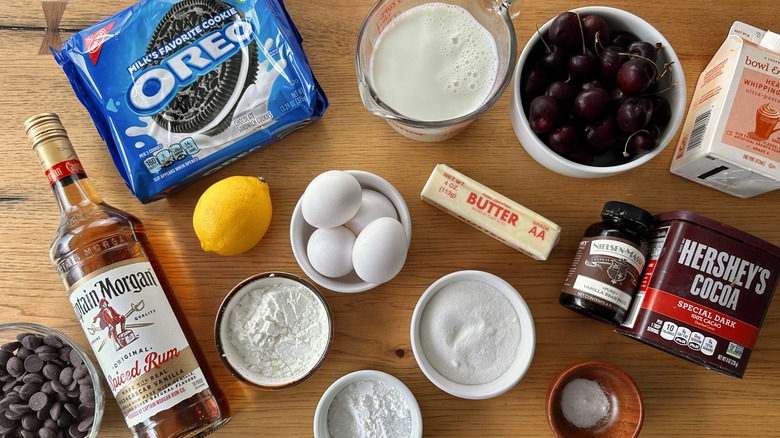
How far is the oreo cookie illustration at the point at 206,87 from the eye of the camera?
891mm

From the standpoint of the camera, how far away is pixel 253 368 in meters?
0.84

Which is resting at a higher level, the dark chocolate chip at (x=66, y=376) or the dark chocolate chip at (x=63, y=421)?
the dark chocolate chip at (x=66, y=376)

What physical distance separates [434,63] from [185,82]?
0.41 m

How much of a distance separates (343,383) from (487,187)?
1.29 ft

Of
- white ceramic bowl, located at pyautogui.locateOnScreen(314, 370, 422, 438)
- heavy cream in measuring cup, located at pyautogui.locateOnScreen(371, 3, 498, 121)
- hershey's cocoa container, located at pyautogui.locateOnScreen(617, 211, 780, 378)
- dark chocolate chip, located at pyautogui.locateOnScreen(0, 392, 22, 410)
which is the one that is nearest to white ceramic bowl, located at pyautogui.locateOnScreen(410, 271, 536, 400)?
white ceramic bowl, located at pyautogui.locateOnScreen(314, 370, 422, 438)

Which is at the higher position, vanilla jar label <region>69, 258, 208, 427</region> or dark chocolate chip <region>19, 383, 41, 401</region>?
vanilla jar label <region>69, 258, 208, 427</region>

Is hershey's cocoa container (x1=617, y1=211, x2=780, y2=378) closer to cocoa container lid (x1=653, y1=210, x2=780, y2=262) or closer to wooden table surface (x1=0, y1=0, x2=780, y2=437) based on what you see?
cocoa container lid (x1=653, y1=210, x2=780, y2=262)

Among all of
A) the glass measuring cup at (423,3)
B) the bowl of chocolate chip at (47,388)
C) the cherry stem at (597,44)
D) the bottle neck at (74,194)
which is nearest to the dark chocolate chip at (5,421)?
the bowl of chocolate chip at (47,388)

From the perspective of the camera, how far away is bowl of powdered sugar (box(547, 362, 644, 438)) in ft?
2.75

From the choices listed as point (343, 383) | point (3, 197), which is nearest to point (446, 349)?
point (343, 383)

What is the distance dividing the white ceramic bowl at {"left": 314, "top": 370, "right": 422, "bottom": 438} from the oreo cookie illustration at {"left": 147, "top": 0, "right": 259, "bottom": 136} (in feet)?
1.50

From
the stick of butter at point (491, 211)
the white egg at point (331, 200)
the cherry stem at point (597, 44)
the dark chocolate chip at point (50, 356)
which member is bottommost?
the dark chocolate chip at point (50, 356)

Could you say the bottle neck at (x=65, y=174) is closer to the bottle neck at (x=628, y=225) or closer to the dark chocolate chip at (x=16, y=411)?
the dark chocolate chip at (x=16, y=411)

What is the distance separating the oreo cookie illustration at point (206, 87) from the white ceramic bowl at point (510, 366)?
0.44 m
